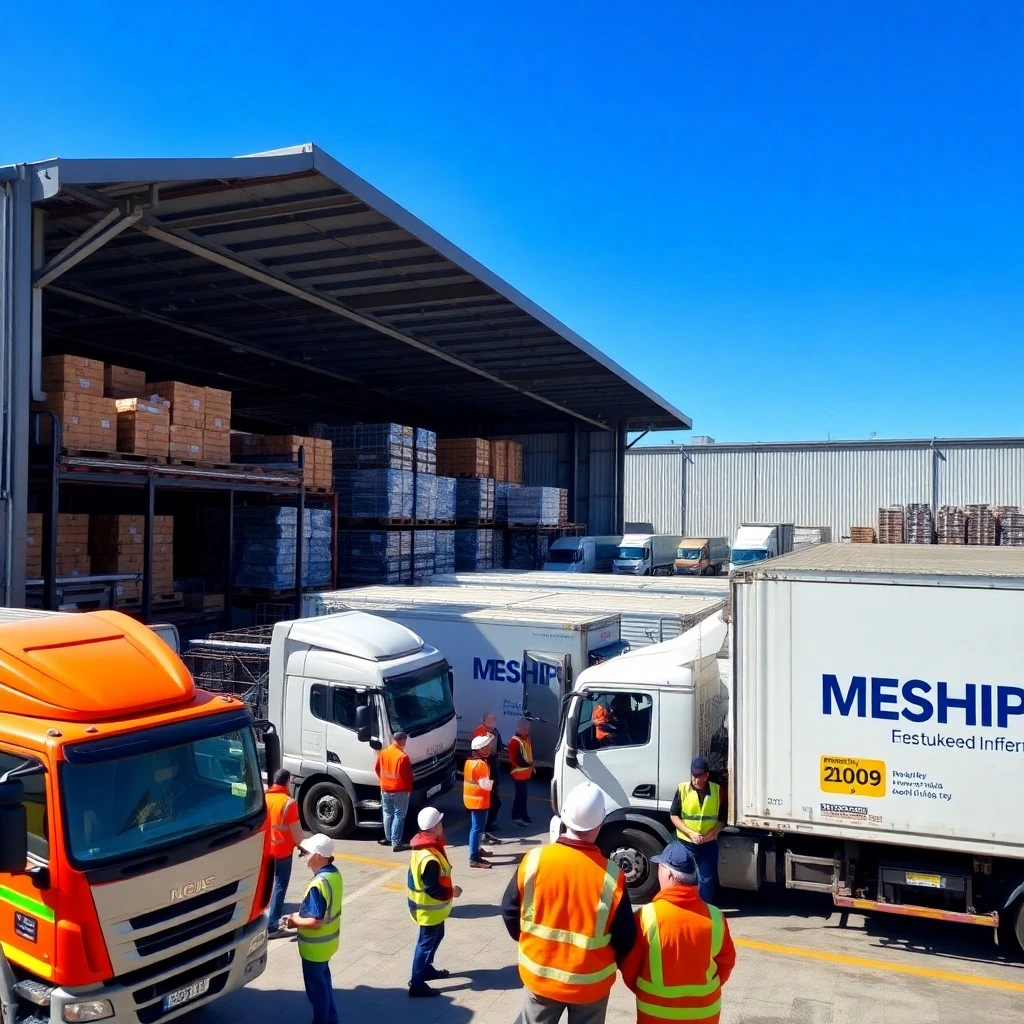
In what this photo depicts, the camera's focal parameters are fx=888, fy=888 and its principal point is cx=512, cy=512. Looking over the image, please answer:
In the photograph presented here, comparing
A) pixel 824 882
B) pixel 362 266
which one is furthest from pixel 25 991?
pixel 362 266

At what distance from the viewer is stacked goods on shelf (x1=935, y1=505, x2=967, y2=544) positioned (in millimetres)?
33312

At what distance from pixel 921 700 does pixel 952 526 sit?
29602mm

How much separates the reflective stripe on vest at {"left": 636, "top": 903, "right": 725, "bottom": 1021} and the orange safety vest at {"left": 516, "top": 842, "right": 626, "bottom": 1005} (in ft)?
0.60

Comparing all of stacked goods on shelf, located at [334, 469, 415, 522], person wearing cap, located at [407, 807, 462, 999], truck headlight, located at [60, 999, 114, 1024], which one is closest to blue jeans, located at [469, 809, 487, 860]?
person wearing cap, located at [407, 807, 462, 999]

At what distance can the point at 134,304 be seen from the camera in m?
18.6

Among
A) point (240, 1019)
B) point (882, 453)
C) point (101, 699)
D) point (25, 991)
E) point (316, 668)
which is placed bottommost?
point (240, 1019)

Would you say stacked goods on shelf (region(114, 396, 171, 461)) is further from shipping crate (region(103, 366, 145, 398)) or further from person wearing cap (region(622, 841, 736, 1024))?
person wearing cap (region(622, 841, 736, 1024))

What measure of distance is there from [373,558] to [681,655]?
13.5 m

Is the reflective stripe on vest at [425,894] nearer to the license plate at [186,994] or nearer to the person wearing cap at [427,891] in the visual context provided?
the person wearing cap at [427,891]

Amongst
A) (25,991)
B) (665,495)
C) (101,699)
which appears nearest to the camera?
(25,991)

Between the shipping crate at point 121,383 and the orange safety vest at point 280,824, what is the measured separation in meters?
9.30

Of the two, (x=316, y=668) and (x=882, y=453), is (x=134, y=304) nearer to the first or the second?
(x=316, y=668)

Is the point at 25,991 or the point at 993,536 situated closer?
the point at 25,991

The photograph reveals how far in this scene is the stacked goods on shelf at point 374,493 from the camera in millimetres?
21484
